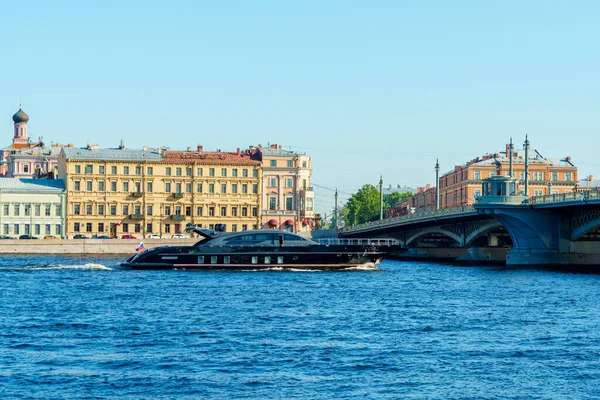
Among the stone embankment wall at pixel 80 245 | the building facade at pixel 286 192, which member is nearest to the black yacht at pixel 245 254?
the stone embankment wall at pixel 80 245

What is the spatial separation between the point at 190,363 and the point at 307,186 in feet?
403

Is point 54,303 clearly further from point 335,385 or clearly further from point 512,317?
point 335,385

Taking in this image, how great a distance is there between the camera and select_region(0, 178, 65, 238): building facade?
456 ft

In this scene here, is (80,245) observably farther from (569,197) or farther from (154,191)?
(569,197)

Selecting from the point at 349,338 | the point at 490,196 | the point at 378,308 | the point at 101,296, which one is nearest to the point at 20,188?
the point at 490,196

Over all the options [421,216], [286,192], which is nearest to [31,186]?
[286,192]

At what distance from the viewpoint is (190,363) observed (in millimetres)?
35656

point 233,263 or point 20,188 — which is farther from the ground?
point 20,188

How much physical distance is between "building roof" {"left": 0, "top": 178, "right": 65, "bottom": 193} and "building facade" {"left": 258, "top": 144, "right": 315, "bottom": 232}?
28.5 metres

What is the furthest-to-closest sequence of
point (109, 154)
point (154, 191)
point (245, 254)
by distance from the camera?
point (154, 191)
point (109, 154)
point (245, 254)

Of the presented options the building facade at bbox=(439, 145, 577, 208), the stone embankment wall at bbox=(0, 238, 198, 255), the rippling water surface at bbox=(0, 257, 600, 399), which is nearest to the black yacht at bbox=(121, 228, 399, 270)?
the rippling water surface at bbox=(0, 257, 600, 399)

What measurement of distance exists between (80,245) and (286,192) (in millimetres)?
40570

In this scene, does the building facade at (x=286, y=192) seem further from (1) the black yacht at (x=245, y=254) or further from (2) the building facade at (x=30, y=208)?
(1) the black yacht at (x=245, y=254)

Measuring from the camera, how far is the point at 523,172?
16612cm
